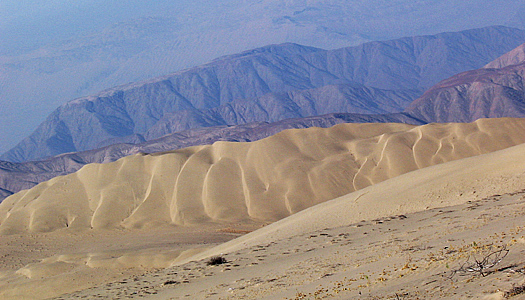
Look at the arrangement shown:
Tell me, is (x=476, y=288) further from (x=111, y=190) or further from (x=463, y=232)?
(x=111, y=190)

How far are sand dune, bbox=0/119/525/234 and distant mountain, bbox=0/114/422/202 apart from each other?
9922 centimetres

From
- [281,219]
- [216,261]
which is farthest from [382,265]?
[281,219]

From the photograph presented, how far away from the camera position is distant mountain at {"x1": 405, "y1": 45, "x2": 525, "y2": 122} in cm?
16415

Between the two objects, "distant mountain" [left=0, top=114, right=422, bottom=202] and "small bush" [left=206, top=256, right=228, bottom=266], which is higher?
"distant mountain" [left=0, top=114, right=422, bottom=202]

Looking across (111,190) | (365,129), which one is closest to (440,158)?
(365,129)

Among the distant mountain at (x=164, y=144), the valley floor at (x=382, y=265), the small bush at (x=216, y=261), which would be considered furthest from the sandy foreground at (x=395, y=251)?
the distant mountain at (x=164, y=144)

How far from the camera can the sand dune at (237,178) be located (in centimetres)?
4278

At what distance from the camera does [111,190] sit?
Answer: 4644 cm

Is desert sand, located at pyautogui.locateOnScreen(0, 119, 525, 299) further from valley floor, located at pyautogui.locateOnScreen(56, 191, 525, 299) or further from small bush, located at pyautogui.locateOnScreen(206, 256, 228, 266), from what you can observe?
small bush, located at pyautogui.locateOnScreen(206, 256, 228, 266)

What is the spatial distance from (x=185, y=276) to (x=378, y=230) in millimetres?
7129

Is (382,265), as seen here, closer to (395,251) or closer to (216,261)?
(395,251)

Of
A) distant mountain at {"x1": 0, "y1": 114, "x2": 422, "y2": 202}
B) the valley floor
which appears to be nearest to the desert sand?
the valley floor

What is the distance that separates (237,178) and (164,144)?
130 meters

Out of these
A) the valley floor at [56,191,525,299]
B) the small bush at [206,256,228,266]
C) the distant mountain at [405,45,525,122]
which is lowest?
the valley floor at [56,191,525,299]
